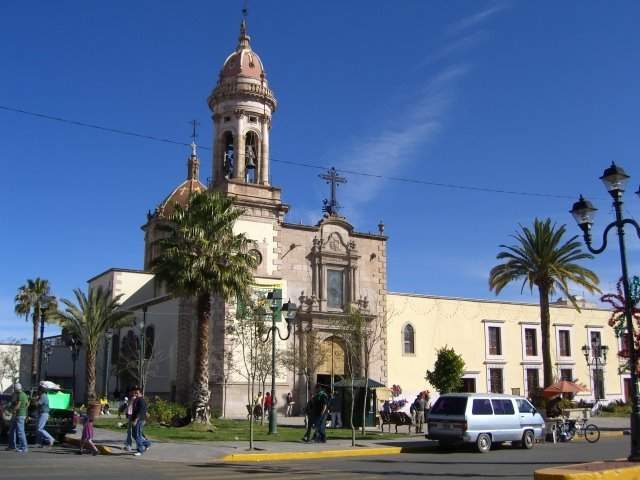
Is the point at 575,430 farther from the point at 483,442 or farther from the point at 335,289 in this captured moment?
the point at 335,289

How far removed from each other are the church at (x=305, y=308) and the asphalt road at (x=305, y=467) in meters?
19.2

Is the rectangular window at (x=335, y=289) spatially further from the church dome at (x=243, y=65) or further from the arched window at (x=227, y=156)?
the church dome at (x=243, y=65)

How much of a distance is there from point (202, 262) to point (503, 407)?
42.7ft

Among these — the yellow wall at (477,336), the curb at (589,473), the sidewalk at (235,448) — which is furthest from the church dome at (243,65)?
the curb at (589,473)

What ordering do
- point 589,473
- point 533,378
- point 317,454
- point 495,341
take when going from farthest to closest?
1. point 533,378
2. point 495,341
3. point 317,454
4. point 589,473

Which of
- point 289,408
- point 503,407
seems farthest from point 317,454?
point 289,408

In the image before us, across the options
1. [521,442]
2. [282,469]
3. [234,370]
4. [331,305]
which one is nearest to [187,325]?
[234,370]

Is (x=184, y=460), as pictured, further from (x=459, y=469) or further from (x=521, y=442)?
(x=521, y=442)

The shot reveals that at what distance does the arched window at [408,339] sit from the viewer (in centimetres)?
4503

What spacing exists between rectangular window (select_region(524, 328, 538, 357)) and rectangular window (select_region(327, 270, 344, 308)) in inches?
606

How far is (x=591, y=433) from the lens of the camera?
27.0 meters

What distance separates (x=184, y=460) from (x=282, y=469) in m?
2.92

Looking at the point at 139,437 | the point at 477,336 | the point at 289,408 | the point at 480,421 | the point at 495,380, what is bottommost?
the point at 289,408

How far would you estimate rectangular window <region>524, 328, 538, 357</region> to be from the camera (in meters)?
50.1
